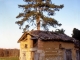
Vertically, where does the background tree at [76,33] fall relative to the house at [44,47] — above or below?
above

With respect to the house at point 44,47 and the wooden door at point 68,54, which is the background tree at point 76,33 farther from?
the wooden door at point 68,54

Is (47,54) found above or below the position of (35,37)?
below

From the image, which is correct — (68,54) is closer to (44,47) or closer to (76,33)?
(44,47)

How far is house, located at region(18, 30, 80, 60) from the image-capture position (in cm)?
2069

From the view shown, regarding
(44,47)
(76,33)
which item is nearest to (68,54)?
(44,47)

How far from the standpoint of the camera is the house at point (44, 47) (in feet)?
67.9

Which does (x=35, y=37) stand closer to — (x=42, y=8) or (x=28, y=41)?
(x=28, y=41)

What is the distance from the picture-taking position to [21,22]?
29297mm

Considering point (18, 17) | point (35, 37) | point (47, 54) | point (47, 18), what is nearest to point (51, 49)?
point (47, 54)

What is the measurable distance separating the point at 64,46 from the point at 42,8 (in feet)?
28.9

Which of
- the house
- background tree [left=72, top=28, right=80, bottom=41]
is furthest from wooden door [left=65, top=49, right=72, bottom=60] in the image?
background tree [left=72, top=28, right=80, bottom=41]

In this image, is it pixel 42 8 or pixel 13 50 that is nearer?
pixel 42 8

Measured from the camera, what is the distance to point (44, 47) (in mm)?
20844

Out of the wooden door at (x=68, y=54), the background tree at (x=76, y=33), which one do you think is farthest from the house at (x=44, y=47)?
the background tree at (x=76, y=33)
